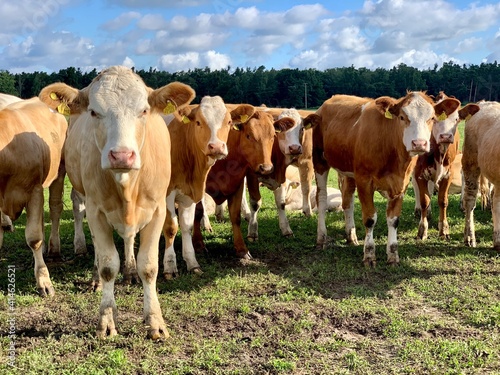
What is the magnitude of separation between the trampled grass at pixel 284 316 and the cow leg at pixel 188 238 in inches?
7.7

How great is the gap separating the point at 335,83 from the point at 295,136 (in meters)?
84.1

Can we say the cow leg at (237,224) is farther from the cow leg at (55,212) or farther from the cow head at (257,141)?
the cow leg at (55,212)

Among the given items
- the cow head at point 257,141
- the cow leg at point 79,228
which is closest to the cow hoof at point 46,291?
the cow leg at point 79,228

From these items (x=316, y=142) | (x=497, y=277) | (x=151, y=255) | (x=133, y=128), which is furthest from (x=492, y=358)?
(x=316, y=142)

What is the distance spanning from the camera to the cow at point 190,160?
6.67 meters

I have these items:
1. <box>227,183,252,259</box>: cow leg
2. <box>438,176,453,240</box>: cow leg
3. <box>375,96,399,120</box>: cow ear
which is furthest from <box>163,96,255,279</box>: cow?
<box>438,176,453,240</box>: cow leg

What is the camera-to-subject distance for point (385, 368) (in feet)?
14.1

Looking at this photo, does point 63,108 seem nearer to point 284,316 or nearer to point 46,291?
point 46,291

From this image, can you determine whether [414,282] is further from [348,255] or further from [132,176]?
[132,176]

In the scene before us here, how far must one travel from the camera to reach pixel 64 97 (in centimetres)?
484

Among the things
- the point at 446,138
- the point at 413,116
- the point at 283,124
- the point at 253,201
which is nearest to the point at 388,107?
the point at 413,116

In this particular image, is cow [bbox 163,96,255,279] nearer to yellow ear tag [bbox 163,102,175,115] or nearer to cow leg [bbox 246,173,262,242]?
yellow ear tag [bbox 163,102,175,115]

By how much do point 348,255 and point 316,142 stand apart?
247 centimetres

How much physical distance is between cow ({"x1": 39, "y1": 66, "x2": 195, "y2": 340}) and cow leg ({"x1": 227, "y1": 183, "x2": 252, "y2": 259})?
2.60 meters
